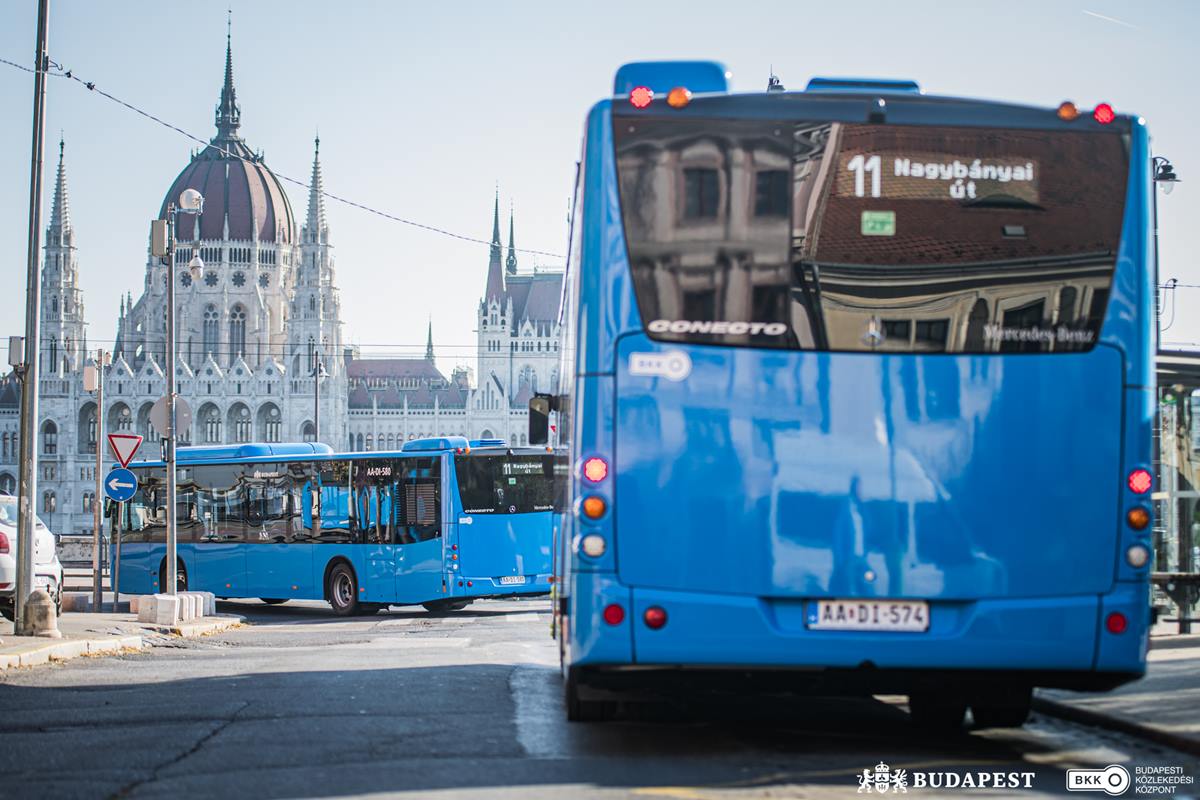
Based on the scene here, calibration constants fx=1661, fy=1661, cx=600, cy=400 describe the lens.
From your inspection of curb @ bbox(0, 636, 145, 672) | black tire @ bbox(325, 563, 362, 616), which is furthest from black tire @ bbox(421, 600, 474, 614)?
curb @ bbox(0, 636, 145, 672)

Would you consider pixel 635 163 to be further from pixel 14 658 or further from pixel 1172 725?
pixel 14 658

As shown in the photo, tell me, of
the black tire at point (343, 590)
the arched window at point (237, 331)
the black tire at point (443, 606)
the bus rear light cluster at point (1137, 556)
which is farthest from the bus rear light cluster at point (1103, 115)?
the arched window at point (237, 331)

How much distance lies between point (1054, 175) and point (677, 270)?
178 centimetres

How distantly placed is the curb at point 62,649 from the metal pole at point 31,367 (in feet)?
2.78

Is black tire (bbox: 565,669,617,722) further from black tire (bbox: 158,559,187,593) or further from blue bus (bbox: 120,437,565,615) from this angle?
black tire (bbox: 158,559,187,593)

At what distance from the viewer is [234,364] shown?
486ft

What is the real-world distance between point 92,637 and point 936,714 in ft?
34.0

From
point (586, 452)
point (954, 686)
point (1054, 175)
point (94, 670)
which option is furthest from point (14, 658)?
point (1054, 175)

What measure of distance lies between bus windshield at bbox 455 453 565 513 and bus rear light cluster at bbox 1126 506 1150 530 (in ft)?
56.8

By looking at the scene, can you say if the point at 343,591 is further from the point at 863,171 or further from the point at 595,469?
the point at 863,171

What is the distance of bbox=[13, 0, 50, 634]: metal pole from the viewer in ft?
54.4

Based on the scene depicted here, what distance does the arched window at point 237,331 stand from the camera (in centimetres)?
15162

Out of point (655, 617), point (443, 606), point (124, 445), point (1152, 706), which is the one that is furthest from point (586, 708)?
point (443, 606)

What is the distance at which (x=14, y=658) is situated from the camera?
1377cm
